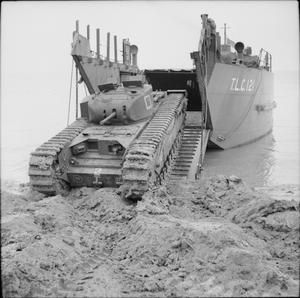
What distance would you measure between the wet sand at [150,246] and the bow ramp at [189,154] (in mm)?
2188

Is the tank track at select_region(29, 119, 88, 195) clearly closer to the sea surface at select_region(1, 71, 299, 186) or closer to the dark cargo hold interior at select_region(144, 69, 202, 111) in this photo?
the sea surface at select_region(1, 71, 299, 186)

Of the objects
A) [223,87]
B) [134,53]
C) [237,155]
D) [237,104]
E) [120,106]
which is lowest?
[237,155]

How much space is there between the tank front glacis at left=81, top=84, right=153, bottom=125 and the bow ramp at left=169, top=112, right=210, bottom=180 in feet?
4.60

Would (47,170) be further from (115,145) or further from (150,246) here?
(150,246)

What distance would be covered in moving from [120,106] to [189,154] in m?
2.36

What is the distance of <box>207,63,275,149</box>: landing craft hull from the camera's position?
47.6 ft

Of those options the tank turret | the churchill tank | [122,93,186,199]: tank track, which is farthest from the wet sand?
the tank turret

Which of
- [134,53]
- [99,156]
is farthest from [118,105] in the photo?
[134,53]

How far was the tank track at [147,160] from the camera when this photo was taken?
305 inches

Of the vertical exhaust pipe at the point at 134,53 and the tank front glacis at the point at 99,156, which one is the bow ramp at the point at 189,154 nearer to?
the tank front glacis at the point at 99,156

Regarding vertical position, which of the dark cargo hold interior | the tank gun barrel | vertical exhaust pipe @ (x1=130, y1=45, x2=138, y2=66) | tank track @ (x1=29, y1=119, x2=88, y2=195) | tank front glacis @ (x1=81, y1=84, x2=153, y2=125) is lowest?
tank track @ (x1=29, y1=119, x2=88, y2=195)

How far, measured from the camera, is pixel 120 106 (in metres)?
9.95

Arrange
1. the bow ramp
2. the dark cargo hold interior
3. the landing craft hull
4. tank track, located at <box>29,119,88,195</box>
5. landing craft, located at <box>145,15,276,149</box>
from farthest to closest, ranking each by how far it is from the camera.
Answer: the dark cargo hold interior, the landing craft hull, landing craft, located at <box>145,15,276,149</box>, the bow ramp, tank track, located at <box>29,119,88,195</box>

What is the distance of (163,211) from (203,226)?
1.08 m
